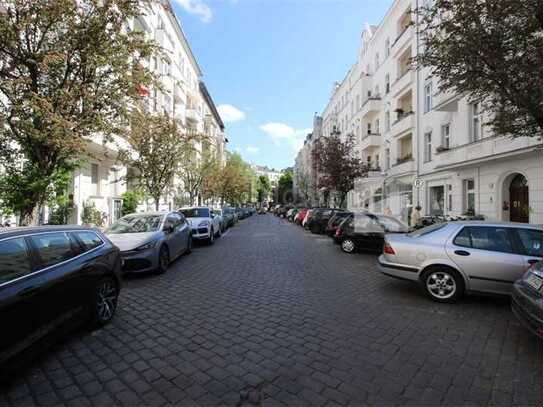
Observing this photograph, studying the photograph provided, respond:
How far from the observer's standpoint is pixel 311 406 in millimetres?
2666

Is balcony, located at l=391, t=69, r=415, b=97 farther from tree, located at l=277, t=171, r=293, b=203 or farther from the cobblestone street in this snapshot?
tree, located at l=277, t=171, r=293, b=203

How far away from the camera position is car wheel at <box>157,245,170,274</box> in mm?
7727

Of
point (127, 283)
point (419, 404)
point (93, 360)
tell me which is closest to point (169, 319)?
point (93, 360)

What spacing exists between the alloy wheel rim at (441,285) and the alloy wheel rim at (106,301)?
5.13m

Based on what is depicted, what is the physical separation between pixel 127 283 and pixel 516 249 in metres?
7.28

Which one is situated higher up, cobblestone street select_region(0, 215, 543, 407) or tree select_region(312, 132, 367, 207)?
tree select_region(312, 132, 367, 207)

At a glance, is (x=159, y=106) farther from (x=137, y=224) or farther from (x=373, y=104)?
(x=137, y=224)

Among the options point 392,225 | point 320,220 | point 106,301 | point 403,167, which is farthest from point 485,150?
point 106,301

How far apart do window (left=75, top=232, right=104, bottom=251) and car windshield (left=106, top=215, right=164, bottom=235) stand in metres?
3.54

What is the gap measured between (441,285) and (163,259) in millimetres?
6101

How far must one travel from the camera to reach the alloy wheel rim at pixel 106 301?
4355 mm

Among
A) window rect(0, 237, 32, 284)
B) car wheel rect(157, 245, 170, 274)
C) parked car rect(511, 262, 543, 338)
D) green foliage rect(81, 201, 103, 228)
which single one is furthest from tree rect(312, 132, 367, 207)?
→ window rect(0, 237, 32, 284)

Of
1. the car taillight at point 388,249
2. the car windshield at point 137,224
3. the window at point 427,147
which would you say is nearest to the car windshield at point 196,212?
the car windshield at point 137,224

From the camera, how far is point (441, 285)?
552cm
